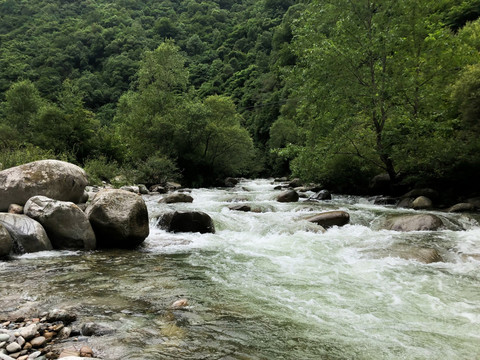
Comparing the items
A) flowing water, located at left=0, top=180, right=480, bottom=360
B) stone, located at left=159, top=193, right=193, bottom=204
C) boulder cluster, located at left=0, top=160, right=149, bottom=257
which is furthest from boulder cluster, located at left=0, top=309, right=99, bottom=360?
stone, located at left=159, top=193, right=193, bottom=204

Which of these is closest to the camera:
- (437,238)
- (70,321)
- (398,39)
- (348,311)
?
(70,321)

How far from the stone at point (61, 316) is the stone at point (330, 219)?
8.57 meters

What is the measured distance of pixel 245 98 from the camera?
2854 inches

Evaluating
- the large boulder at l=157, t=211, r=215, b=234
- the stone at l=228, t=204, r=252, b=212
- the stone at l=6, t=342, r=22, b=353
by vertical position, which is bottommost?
the stone at l=228, t=204, r=252, b=212

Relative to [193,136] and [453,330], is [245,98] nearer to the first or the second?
[193,136]

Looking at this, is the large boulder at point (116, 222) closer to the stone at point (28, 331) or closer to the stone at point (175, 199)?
the stone at point (28, 331)

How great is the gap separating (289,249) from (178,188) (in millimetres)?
19884

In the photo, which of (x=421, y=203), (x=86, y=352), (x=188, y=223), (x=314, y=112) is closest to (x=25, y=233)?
(x=188, y=223)

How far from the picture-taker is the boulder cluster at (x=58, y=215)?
7.27m

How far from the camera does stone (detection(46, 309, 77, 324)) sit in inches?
154

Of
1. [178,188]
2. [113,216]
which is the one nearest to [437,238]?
[113,216]

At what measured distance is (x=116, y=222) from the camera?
8.26 m

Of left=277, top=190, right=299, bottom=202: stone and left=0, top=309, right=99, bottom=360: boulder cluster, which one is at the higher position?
left=0, top=309, right=99, bottom=360: boulder cluster

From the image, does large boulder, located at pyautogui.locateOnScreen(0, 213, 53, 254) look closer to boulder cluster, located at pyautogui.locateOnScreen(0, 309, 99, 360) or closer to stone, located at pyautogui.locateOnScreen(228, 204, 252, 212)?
boulder cluster, located at pyautogui.locateOnScreen(0, 309, 99, 360)
